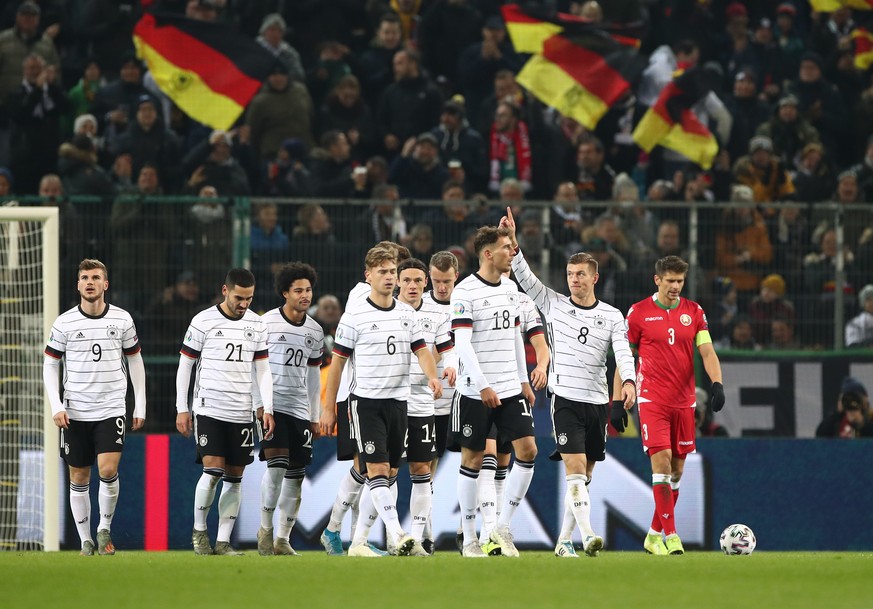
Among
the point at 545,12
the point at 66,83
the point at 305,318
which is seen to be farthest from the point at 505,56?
the point at 305,318

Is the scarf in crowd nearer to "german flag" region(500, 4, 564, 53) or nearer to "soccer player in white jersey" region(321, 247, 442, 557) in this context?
"german flag" region(500, 4, 564, 53)

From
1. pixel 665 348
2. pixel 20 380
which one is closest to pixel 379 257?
pixel 665 348

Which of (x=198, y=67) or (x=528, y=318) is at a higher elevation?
(x=198, y=67)

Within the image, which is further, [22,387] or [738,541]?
[22,387]

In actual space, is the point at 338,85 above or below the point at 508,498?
above

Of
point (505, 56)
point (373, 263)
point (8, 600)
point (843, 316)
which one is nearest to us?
point (8, 600)

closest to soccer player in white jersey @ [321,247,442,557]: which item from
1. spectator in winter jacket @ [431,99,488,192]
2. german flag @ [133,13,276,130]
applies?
german flag @ [133,13,276,130]

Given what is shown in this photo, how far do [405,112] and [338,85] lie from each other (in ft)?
2.85

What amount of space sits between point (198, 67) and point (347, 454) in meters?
7.31

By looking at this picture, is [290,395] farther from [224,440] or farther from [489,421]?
[489,421]

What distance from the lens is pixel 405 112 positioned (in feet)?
61.3

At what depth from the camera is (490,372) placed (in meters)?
11.4

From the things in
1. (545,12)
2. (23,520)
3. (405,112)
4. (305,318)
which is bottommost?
(23,520)

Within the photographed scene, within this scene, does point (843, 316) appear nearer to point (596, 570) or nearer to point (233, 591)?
point (596, 570)
